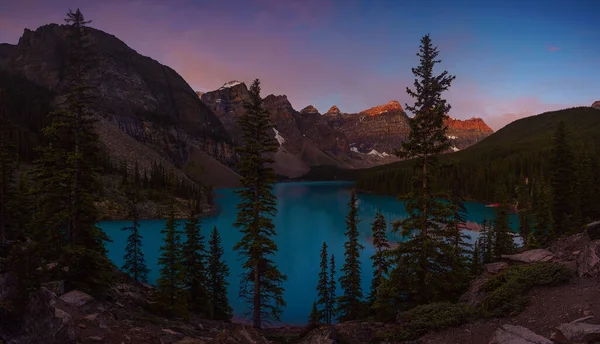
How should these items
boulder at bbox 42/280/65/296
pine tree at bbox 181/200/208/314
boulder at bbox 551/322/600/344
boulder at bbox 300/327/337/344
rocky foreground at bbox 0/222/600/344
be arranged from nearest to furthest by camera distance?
boulder at bbox 551/322/600/344 < rocky foreground at bbox 0/222/600/344 < boulder at bbox 300/327/337/344 < boulder at bbox 42/280/65/296 < pine tree at bbox 181/200/208/314

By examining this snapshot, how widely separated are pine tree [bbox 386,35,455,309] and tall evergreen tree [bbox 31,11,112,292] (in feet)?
51.6

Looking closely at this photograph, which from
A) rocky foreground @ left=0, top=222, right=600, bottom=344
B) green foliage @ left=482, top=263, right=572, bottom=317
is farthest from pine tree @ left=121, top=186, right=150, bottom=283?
green foliage @ left=482, top=263, right=572, bottom=317

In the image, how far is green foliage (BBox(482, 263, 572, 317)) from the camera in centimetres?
1034

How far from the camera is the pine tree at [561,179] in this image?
107 ft

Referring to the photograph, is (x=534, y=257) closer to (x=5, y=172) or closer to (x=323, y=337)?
(x=323, y=337)

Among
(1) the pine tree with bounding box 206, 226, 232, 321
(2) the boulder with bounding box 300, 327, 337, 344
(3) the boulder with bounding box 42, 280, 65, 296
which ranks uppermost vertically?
(3) the boulder with bounding box 42, 280, 65, 296

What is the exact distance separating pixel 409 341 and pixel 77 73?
2069 centimetres

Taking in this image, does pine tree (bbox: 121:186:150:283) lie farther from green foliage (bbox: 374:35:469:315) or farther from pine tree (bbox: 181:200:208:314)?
green foliage (bbox: 374:35:469:315)

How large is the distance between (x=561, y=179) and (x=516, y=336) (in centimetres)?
3399

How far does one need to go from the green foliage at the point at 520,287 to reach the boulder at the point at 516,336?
1561 millimetres

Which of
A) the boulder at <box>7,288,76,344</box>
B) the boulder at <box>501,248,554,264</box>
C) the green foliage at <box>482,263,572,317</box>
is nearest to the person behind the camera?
the boulder at <box>7,288,76,344</box>

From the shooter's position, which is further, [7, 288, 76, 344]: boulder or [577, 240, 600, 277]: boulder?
[577, 240, 600, 277]: boulder

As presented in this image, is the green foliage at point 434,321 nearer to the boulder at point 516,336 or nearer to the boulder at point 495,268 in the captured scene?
the boulder at point 516,336

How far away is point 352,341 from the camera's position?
1248 centimetres
